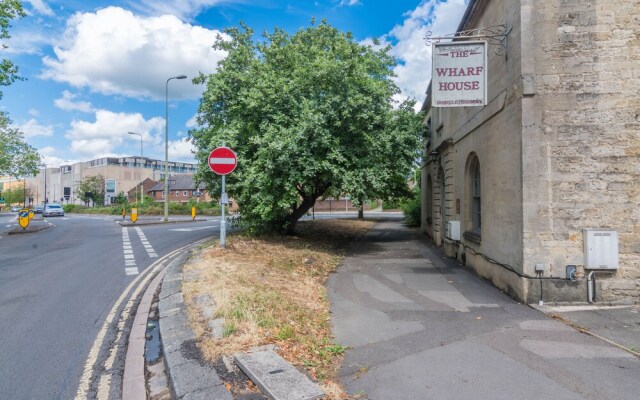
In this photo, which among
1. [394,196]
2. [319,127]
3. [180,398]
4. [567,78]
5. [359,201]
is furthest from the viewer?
[394,196]

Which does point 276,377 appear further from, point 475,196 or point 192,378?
point 475,196

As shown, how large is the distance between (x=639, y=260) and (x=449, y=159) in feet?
21.3

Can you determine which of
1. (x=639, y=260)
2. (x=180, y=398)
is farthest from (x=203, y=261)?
(x=639, y=260)

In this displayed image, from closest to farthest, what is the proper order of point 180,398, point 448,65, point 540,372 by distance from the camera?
point 180,398 → point 540,372 → point 448,65

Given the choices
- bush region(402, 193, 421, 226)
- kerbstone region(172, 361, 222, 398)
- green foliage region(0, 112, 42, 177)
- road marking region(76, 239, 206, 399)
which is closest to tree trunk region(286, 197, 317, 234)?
road marking region(76, 239, 206, 399)

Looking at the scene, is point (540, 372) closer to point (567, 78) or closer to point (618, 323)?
point (618, 323)

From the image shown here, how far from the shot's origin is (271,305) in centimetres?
561

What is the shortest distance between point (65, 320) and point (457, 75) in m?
8.21

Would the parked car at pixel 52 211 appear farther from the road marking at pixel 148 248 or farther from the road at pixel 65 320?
the road at pixel 65 320

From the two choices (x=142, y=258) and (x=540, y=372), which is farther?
(x=142, y=258)

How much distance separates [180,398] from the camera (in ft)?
10.9

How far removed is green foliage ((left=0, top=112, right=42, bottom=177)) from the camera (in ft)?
84.4

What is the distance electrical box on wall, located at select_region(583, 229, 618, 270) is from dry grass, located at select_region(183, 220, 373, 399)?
4646 millimetres

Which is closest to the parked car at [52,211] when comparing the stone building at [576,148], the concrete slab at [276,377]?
the concrete slab at [276,377]
